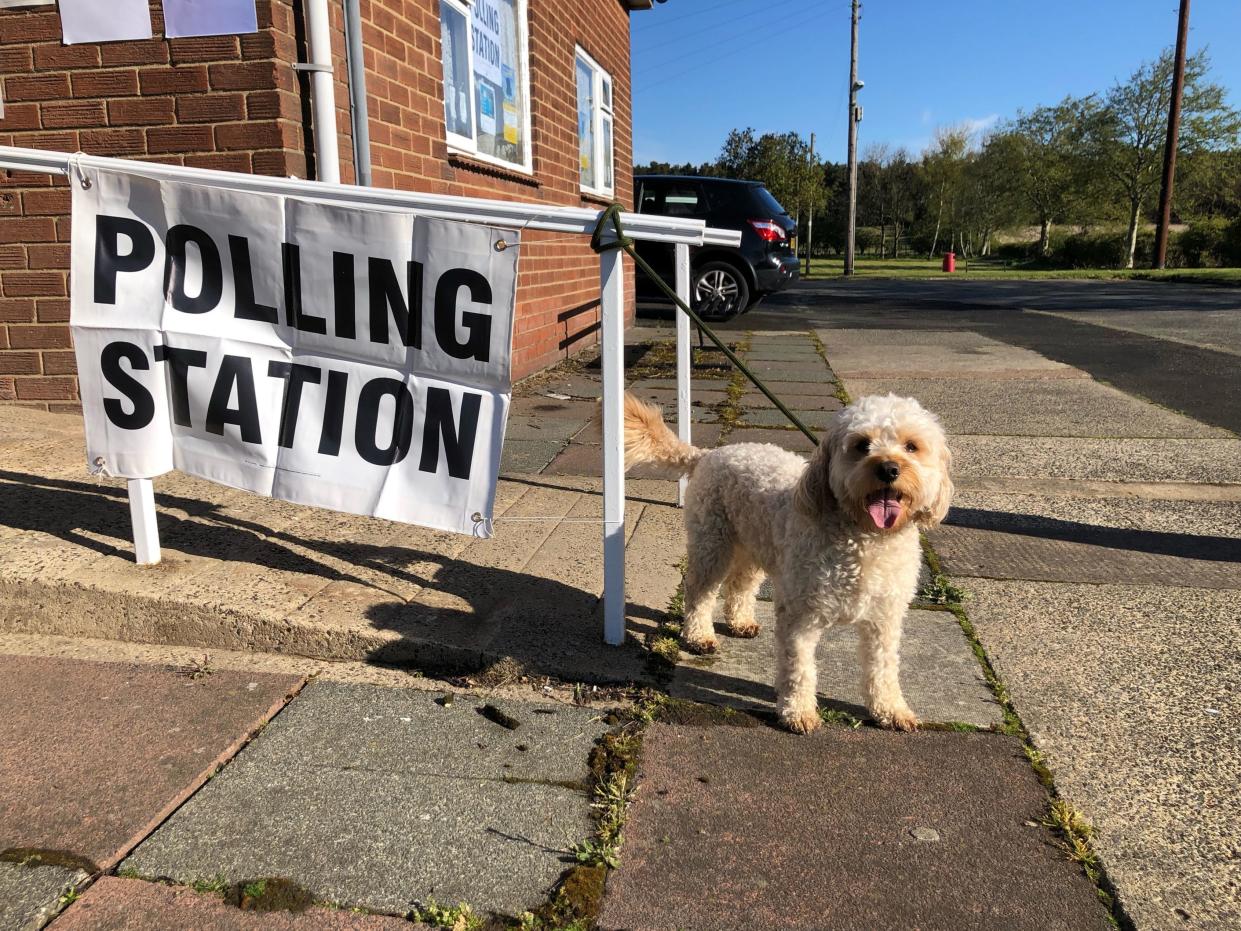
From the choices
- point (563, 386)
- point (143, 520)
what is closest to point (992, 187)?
point (563, 386)

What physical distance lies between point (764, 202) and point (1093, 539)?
11341 mm

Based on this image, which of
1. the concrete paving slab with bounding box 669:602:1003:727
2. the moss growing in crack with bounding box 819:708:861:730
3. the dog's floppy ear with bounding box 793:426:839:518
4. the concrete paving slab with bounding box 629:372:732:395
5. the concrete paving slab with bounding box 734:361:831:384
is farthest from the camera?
the concrete paving slab with bounding box 734:361:831:384

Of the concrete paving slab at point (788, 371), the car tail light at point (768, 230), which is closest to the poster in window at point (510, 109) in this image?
the concrete paving slab at point (788, 371)

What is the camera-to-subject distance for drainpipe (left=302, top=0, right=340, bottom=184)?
471 cm

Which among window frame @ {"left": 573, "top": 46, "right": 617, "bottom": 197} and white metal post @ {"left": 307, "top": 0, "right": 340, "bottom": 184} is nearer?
white metal post @ {"left": 307, "top": 0, "right": 340, "bottom": 184}

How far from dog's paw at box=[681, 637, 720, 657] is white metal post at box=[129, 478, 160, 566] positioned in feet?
7.02

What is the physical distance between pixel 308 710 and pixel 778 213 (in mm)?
13497

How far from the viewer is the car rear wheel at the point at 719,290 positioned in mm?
14625

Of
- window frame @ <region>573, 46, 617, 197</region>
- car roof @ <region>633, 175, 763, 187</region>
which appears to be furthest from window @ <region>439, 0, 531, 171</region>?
car roof @ <region>633, 175, 763, 187</region>

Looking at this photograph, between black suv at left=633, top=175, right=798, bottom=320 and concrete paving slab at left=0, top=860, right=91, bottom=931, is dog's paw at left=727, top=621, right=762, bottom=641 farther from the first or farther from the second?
black suv at left=633, top=175, right=798, bottom=320

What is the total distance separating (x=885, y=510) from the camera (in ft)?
8.75

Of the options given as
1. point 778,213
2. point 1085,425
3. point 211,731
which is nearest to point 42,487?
point 211,731

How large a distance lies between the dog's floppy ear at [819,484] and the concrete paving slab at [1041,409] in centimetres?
387

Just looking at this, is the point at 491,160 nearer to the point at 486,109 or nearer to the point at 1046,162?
the point at 486,109
